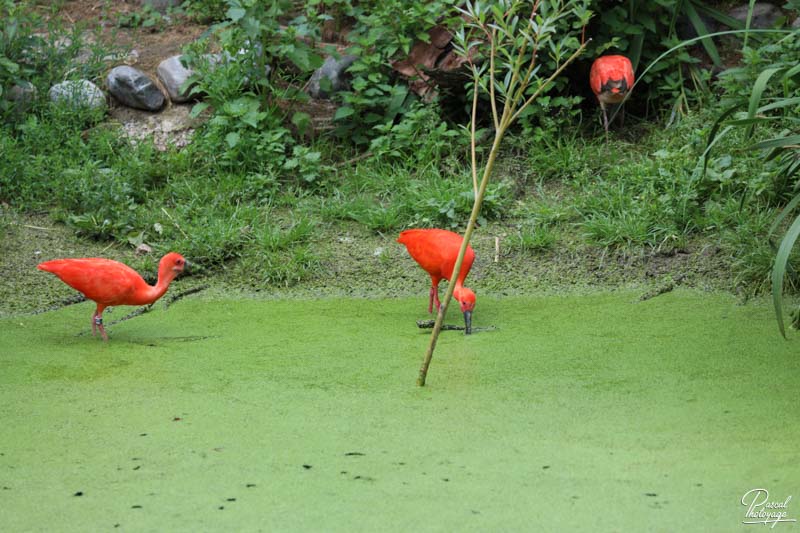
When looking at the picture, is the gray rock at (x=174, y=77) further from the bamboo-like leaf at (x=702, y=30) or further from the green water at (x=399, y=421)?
the bamboo-like leaf at (x=702, y=30)

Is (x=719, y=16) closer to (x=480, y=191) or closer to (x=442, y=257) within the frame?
(x=442, y=257)

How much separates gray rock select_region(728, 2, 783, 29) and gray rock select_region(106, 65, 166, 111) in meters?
3.70

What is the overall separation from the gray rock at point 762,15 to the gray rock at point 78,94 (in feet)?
13.3

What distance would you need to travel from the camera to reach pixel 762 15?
6.17 metres

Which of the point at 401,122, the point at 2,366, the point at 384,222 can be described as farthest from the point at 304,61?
the point at 2,366

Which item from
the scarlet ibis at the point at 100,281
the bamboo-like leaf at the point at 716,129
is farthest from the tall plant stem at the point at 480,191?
the scarlet ibis at the point at 100,281

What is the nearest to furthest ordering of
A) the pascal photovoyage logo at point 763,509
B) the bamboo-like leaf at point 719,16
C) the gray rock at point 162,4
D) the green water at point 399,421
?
the pascal photovoyage logo at point 763,509 < the green water at point 399,421 < the bamboo-like leaf at point 719,16 < the gray rock at point 162,4

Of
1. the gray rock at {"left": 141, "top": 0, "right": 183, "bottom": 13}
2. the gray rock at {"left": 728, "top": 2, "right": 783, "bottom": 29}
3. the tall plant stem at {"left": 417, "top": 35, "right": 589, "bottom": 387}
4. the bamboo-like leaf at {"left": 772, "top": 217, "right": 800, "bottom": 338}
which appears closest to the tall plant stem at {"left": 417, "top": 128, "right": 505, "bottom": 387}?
the tall plant stem at {"left": 417, "top": 35, "right": 589, "bottom": 387}

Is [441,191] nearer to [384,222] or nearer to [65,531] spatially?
[384,222]

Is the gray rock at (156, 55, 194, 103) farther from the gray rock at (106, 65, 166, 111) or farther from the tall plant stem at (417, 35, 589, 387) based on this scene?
the tall plant stem at (417, 35, 589, 387)

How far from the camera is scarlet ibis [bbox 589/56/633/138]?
5.48m

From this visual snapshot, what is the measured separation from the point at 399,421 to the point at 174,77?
412cm

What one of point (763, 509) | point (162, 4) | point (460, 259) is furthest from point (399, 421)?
point (162, 4)

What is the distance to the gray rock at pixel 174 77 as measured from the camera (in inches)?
252
